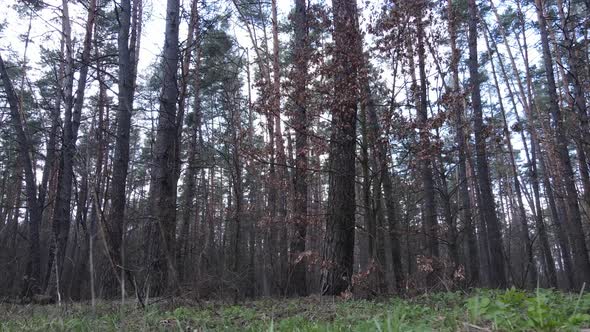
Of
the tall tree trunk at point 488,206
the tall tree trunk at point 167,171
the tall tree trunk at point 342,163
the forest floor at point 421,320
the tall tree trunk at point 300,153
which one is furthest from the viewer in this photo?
the tall tree trunk at point 488,206

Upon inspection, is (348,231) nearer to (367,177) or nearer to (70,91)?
(367,177)

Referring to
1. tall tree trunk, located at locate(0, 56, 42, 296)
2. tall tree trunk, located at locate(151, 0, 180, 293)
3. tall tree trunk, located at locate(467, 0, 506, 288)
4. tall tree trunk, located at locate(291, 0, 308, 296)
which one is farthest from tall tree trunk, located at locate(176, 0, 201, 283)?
tall tree trunk, located at locate(467, 0, 506, 288)

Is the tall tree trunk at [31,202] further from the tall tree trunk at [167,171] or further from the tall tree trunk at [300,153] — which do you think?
the tall tree trunk at [300,153]

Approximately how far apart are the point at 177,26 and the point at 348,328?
593cm

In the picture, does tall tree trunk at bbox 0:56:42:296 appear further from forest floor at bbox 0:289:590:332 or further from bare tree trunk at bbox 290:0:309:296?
forest floor at bbox 0:289:590:332

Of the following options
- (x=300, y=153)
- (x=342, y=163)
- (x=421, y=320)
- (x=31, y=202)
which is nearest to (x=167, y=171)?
(x=300, y=153)

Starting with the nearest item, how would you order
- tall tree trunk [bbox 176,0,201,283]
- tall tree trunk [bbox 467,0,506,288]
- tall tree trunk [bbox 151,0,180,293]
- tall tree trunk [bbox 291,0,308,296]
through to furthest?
tall tree trunk [bbox 151,0,180,293] → tall tree trunk [bbox 176,0,201,283] → tall tree trunk [bbox 291,0,308,296] → tall tree trunk [bbox 467,0,506,288]

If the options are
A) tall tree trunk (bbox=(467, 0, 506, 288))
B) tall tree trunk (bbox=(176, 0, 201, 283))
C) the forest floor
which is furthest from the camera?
tall tree trunk (bbox=(467, 0, 506, 288))

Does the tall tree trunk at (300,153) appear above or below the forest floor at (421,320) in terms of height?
above

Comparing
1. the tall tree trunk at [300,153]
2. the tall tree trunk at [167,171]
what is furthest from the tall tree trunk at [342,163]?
the tall tree trunk at [167,171]

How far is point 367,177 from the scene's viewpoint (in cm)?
618

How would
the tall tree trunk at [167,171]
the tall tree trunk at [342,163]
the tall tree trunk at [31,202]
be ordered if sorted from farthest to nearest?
the tall tree trunk at [31,202] < the tall tree trunk at [342,163] < the tall tree trunk at [167,171]

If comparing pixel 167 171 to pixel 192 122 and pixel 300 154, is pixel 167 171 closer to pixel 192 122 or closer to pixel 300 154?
pixel 300 154

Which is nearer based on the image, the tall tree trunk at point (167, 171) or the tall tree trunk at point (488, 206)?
the tall tree trunk at point (167, 171)
